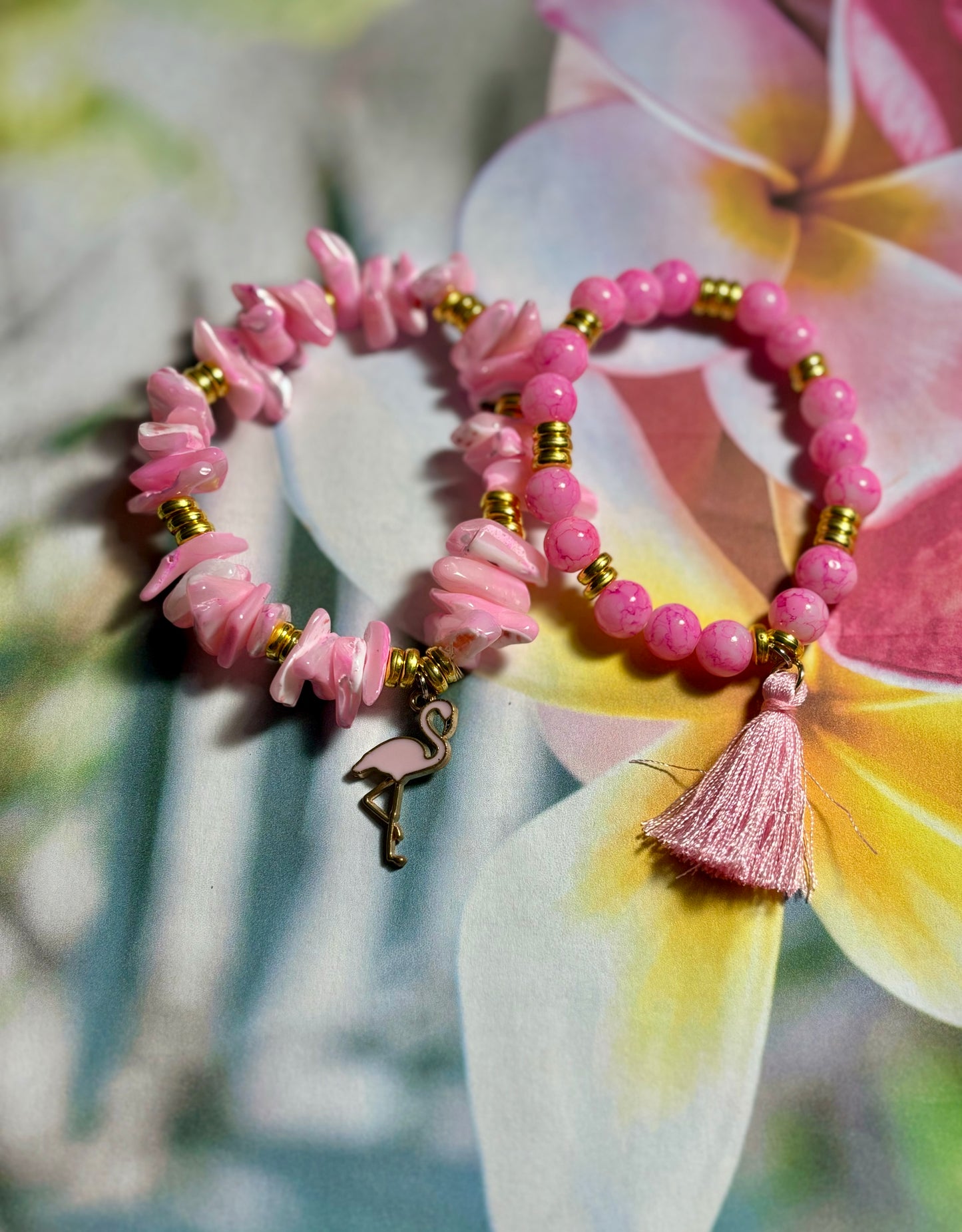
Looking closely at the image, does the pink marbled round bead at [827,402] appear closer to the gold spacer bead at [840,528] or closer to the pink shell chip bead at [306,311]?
the gold spacer bead at [840,528]

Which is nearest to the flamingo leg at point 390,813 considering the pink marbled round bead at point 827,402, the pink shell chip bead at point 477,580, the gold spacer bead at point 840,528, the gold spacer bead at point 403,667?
the gold spacer bead at point 403,667

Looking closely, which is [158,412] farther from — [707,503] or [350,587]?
[707,503]

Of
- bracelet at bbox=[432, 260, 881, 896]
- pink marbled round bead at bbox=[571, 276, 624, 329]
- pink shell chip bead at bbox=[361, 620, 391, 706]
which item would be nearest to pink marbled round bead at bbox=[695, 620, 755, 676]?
bracelet at bbox=[432, 260, 881, 896]

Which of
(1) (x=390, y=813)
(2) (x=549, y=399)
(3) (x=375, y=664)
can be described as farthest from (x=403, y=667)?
(2) (x=549, y=399)

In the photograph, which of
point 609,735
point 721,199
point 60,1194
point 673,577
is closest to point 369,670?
point 609,735

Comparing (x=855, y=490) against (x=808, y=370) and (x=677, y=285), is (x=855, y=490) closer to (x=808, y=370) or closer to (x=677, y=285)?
(x=808, y=370)
